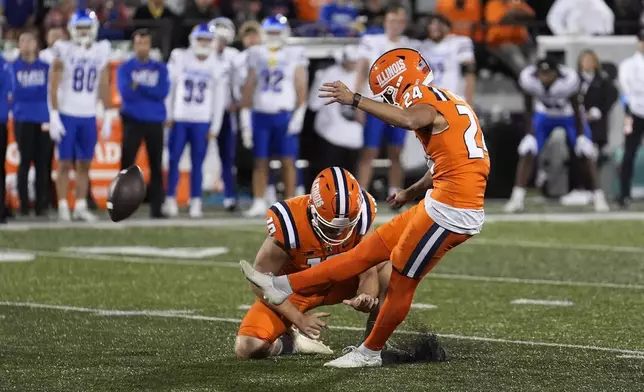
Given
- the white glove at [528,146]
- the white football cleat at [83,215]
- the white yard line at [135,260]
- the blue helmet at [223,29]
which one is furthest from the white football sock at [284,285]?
the white glove at [528,146]

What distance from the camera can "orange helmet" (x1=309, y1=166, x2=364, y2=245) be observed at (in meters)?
5.29

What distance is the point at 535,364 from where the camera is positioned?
5.35m

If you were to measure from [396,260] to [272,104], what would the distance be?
660cm

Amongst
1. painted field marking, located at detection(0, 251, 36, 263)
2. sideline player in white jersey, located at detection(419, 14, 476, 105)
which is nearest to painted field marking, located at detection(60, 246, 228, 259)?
painted field marking, located at detection(0, 251, 36, 263)

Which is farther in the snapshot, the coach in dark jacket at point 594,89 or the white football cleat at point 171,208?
the coach in dark jacket at point 594,89

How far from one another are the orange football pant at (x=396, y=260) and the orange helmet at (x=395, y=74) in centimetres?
43

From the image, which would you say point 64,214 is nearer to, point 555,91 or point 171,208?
point 171,208

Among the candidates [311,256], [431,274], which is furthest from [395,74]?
[431,274]

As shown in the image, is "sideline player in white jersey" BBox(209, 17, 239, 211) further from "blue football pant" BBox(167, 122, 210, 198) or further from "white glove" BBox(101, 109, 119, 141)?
"white glove" BBox(101, 109, 119, 141)

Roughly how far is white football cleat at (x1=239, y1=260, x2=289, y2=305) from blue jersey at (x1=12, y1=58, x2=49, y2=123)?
245 inches

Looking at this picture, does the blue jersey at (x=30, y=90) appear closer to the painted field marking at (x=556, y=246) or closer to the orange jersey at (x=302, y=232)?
the painted field marking at (x=556, y=246)

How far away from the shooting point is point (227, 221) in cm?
1121

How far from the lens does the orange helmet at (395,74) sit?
5.25m

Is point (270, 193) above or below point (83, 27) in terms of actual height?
below
